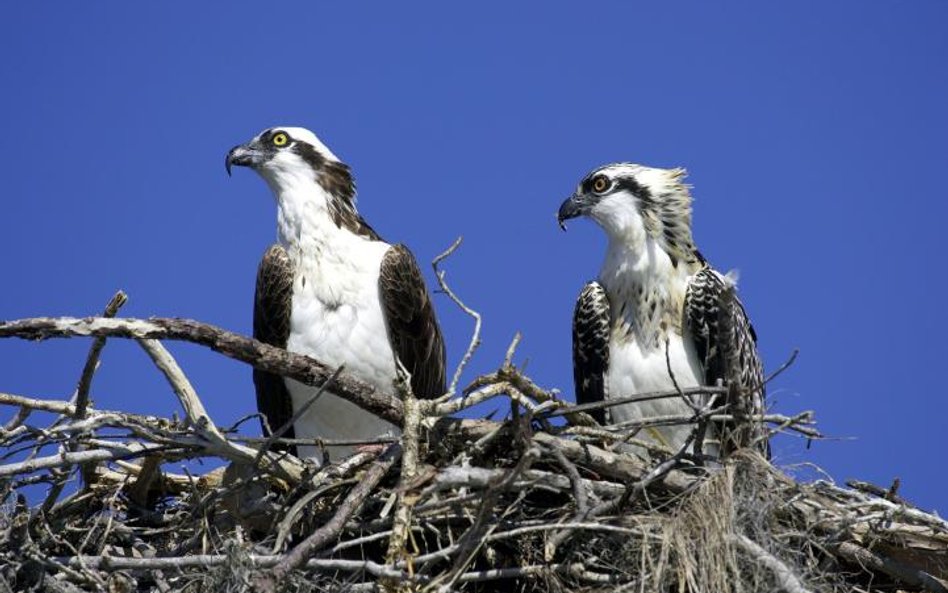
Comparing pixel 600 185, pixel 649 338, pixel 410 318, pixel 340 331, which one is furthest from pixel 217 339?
pixel 600 185

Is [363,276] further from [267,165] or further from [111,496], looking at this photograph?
[111,496]

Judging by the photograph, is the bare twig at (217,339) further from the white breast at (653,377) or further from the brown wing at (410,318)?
the white breast at (653,377)

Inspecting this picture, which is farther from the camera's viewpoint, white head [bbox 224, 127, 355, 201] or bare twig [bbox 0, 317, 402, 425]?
white head [bbox 224, 127, 355, 201]

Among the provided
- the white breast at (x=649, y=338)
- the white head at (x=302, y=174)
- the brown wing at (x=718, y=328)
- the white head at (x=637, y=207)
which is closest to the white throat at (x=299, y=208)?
the white head at (x=302, y=174)

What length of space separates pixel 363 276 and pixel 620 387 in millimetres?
1566

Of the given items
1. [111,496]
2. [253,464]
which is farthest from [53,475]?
[253,464]

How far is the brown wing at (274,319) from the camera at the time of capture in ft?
27.7

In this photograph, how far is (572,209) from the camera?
8.83m

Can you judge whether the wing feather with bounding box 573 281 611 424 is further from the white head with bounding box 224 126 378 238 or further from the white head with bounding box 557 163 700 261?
the white head with bounding box 224 126 378 238

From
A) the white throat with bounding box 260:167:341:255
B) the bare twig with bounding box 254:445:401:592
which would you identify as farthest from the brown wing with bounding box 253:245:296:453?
the bare twig with bounding box 254:445:401:592

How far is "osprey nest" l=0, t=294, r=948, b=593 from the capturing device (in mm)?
6258

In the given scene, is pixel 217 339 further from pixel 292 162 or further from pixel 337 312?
pixel 292 162

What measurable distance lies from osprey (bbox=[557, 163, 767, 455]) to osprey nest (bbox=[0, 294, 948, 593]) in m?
1.39

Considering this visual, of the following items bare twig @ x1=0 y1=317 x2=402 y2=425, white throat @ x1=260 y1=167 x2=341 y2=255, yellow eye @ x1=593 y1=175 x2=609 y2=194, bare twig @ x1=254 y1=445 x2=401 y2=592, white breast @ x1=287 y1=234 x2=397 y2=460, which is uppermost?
yellow eye @ x1=593 y1=175 x2=609 y2=194
